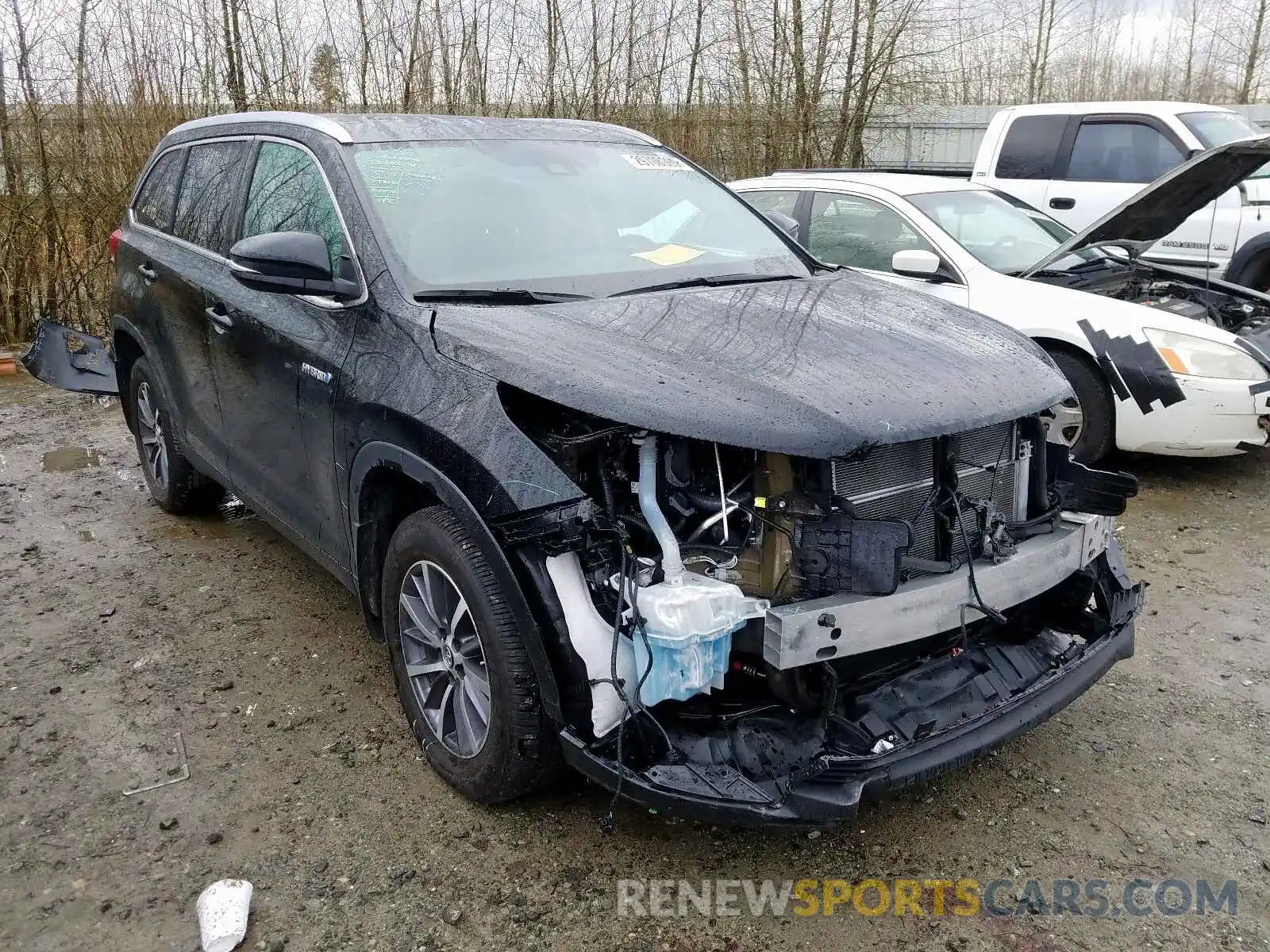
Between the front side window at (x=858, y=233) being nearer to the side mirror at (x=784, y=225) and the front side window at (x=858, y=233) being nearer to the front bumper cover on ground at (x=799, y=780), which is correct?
the side mirror at (x=784, y=225)

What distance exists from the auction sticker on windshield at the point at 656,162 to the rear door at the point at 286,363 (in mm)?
1231

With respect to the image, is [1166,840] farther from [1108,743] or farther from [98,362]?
[98,362]

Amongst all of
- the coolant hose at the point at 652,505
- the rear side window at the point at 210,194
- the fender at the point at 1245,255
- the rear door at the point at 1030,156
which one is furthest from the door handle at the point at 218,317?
the fender at the point at 1245,255

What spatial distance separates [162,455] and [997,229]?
514cm

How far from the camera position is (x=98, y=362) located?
6512mm

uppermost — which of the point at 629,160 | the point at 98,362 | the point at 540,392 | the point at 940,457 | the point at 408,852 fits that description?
the point at 629,160

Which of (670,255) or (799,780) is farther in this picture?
(670,255)

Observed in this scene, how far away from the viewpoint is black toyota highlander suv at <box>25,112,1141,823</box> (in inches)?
92.1

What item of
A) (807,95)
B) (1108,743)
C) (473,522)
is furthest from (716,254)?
(807,95)

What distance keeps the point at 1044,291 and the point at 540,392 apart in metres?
4.16

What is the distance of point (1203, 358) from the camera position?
205 inches

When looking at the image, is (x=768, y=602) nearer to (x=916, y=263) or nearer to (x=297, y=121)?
(x=297, y=121)

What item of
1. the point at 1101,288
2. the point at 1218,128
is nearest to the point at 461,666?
the point at 1101,288

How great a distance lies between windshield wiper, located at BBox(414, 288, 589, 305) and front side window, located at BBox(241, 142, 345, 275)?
1.22 feet
